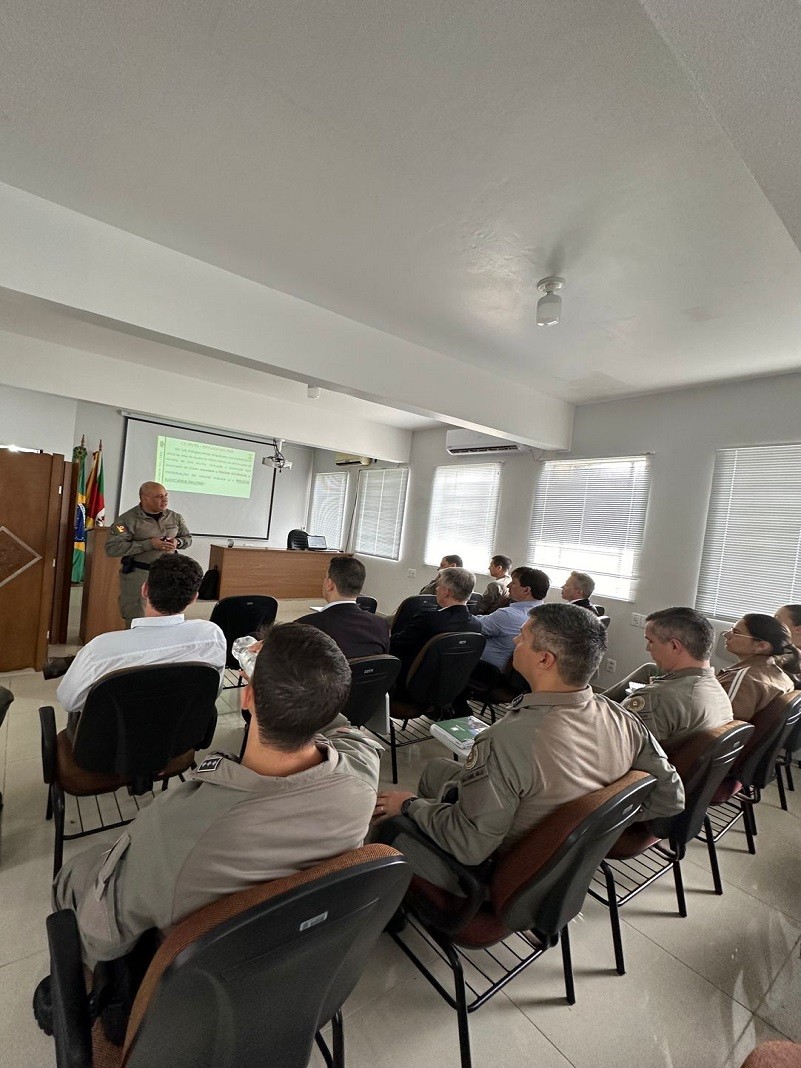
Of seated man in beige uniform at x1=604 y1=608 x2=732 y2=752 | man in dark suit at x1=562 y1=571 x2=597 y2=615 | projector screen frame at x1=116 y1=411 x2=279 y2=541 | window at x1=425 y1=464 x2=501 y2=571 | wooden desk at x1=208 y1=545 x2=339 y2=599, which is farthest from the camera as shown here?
projector screen frame at x1=116 y1=411 x2=279 y2=541

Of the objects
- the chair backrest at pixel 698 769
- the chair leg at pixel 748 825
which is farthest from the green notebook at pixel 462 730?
the chair leg at pixel 748 825

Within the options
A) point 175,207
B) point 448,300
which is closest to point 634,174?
point 448,300

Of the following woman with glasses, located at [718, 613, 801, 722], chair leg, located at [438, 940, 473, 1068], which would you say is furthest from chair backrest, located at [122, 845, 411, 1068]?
woman with glasses, located at [718, 613, 801, 722]

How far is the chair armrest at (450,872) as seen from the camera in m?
1.27

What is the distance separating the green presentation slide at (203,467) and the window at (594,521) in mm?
4650

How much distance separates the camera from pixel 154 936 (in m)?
0.95

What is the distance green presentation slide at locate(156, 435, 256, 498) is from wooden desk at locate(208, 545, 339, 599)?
3.81 feet

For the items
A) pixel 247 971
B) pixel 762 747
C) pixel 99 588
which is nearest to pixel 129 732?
pixel 247 971

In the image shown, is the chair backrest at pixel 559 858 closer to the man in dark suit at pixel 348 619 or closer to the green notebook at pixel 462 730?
the green notebook at pixel 462 730

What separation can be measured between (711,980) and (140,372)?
5.95m

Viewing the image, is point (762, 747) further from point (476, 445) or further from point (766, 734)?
point (476, 445)

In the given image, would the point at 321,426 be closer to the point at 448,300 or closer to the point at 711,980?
the point at 448,300

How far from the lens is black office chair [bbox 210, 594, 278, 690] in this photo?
11.9 feet

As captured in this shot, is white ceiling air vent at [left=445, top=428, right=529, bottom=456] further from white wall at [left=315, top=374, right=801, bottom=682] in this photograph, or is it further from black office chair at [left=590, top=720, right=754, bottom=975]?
black office chair at [left=590, top=720, right=754, bottom=975]
